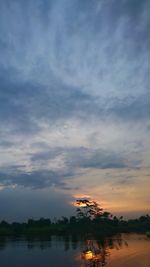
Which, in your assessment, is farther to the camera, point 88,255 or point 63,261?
point 63,261

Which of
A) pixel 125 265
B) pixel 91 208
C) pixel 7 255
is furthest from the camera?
pixel 7 255

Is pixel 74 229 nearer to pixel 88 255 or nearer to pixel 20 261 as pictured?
pixel 20 261

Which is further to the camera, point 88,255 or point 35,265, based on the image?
point 35,265

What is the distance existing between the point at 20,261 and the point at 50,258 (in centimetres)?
632

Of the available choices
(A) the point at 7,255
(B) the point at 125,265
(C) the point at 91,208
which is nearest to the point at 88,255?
(C) the point at 91,208

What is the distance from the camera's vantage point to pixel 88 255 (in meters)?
31.5

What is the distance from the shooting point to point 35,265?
64312mm

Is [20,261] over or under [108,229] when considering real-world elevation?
under

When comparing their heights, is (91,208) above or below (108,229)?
below

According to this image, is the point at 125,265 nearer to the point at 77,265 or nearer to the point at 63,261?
the point at 77,265

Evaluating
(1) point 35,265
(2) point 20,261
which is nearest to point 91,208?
(1) point 35,265

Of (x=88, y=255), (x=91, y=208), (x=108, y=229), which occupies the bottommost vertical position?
(x=88, y=255)

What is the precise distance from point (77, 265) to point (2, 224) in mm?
122537

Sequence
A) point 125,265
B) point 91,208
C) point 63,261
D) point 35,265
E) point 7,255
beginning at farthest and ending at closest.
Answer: point 7,255 → point 63,261 → point 35,265 → point 125,265 → point 91,208
